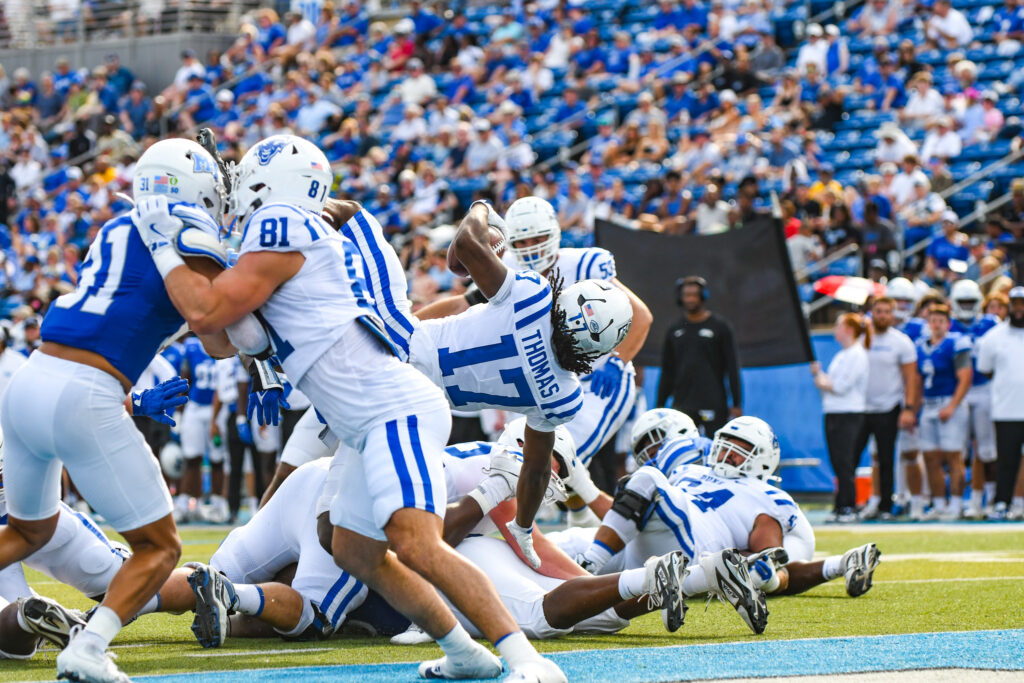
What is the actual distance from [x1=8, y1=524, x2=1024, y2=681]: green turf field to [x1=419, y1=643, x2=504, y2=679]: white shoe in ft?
1.93

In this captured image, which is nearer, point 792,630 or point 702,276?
point 792,630

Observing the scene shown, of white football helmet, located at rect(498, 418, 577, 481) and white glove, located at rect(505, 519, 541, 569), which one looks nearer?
white glove, located at rect(505, 519, 541, 569)

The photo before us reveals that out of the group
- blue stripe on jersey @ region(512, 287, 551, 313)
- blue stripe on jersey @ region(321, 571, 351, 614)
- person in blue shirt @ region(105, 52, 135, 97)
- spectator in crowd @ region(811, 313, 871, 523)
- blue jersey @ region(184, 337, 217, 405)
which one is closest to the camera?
blue stripe on jersey @ region(512, 287, 551, 313)

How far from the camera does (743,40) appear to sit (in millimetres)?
18312

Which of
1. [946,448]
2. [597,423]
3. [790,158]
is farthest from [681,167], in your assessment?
[597,423]

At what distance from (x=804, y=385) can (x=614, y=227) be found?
2315 millimetres

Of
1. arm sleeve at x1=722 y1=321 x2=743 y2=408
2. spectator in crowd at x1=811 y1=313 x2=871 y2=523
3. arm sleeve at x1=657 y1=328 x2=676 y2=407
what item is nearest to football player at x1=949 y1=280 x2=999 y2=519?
spectator in crowd at x1=811 y1=313 x2=871 y2=523

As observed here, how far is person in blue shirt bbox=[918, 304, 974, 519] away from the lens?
488 inches

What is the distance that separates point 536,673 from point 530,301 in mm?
1590

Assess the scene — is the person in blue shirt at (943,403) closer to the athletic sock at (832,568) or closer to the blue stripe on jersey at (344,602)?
the athletic sock at (832,568)

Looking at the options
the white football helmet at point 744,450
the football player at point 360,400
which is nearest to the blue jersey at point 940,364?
the white football helmet at point 744,450

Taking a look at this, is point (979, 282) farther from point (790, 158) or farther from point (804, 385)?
point (790, 158)

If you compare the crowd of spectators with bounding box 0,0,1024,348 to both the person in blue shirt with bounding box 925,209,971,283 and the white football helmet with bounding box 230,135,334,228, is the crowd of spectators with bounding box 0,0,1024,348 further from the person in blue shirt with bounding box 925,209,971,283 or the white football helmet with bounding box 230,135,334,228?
the white football helmet with bounding box 230,135,334,228

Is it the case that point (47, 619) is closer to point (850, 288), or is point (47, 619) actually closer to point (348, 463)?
point (348, 463)
